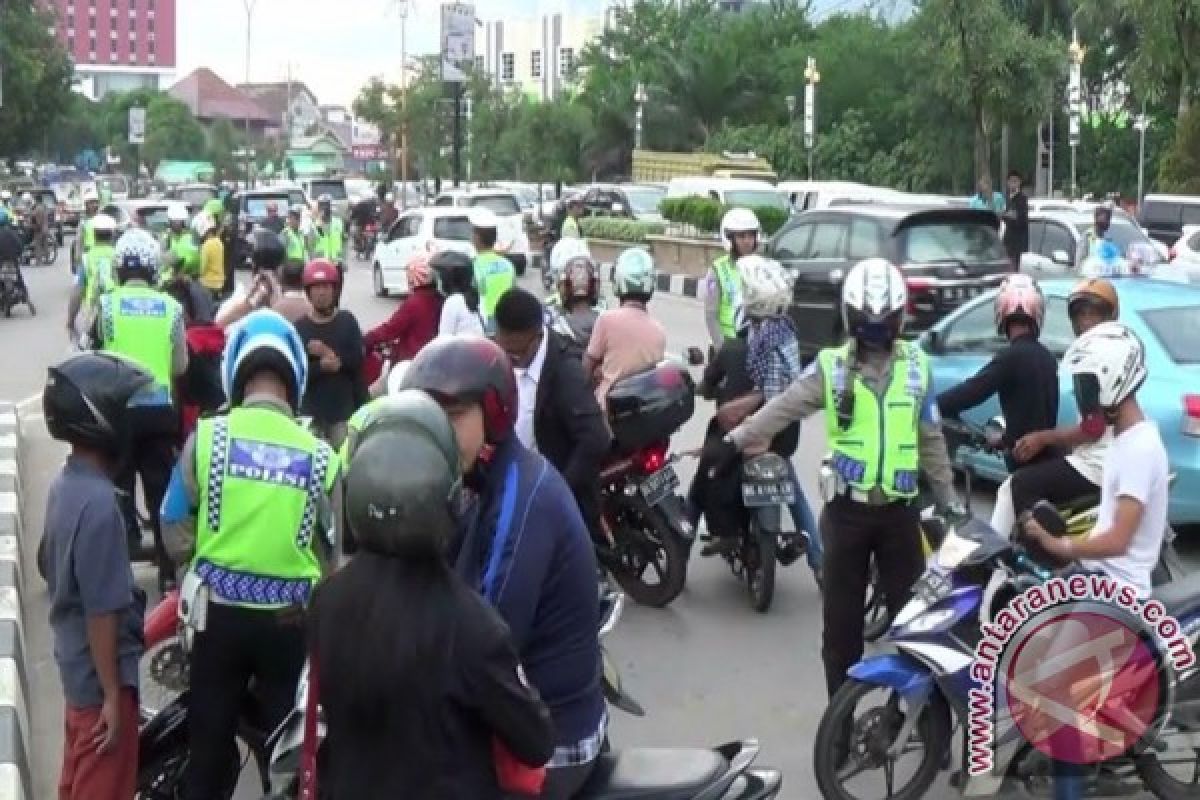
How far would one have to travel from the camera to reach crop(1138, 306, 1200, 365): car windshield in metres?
9.91

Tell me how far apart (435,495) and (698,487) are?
19.0ft

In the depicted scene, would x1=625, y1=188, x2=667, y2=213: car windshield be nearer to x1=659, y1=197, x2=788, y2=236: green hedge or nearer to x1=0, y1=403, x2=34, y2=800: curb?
x1=659, y1=197, x2=788, y2=236: green hedge

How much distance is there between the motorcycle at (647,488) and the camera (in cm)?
838

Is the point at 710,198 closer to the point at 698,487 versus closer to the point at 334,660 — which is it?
the point at 698,487

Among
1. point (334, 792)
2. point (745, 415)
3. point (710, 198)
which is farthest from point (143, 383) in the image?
point (710, 198)

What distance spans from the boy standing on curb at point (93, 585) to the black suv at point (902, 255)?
11.8 m

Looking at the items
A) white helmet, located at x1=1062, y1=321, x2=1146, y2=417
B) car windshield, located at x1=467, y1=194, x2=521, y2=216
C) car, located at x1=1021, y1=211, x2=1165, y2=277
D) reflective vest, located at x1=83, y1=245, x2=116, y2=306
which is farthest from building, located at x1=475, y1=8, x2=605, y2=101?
white helmet, located at x1=1062, y1=321, x2=1146, y2=417

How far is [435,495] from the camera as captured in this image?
3092mm

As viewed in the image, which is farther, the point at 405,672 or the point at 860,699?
the point at 860,699

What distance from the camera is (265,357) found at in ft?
16.5

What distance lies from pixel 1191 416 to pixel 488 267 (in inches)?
161

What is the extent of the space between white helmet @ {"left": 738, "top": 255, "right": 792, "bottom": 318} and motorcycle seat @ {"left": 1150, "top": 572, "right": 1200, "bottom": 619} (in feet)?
10.2

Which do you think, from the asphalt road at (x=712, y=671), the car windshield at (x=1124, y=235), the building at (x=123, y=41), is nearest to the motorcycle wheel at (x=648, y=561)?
the asphalt road at (x=712, y=671)

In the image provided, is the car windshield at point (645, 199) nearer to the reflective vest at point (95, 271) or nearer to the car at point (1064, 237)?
the car at point (1064, 237)
